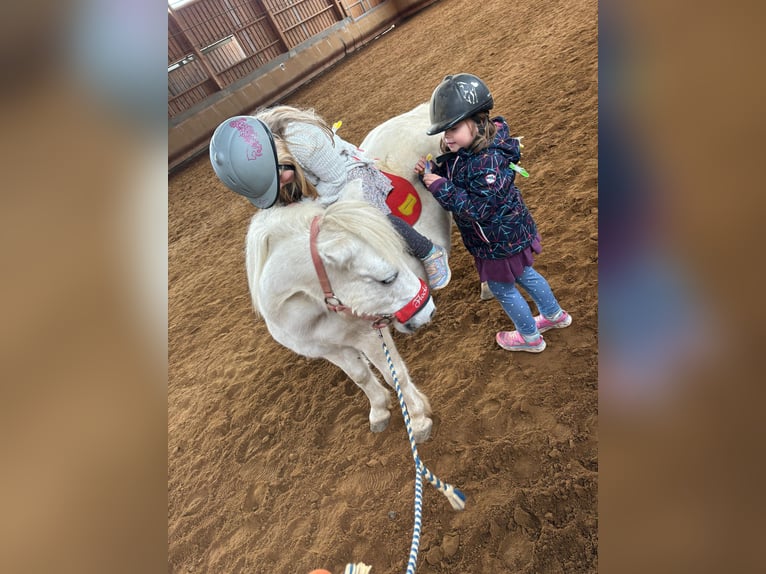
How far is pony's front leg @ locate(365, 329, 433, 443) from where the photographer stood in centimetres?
231

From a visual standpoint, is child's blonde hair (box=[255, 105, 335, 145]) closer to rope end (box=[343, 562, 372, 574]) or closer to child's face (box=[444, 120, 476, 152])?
child's face (box=[444, 120, 476, 152])

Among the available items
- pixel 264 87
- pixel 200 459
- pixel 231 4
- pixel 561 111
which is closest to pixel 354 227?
pixel 200 459

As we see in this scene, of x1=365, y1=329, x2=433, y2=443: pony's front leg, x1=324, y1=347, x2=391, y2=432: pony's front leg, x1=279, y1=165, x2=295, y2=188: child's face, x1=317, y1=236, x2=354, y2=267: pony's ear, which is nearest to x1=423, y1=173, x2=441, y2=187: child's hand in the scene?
x1=317, y1=236, x2=354, y2=267: pony's ear

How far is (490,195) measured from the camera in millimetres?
1890

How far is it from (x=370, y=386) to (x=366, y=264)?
3.54ft

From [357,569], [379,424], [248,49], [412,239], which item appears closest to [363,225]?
[412,239]

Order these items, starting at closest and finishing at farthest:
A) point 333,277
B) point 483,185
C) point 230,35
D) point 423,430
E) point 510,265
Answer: point 333,277 < point 483,185 < point 510,265 < point 423,430 < point 230,35

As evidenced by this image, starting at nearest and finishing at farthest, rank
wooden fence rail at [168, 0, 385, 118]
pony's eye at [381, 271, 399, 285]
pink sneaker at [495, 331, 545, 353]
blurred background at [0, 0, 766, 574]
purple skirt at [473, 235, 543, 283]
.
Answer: blurred background at [0, 0, 766, 574]
pony's eye at [381, 271, 399, 285]
purple skirt at [473, 235, 543, 283]
pink sneaker at [495, 331, 545, 353]
wooden fence rail at [168, 0, 385, 118]

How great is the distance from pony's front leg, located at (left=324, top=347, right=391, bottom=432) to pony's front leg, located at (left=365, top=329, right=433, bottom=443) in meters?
0.11

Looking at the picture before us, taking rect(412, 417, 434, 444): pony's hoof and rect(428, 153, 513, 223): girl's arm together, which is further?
rect(412, 417, 434, 444): pony's hoof

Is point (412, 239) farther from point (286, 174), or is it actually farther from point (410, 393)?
point (410, 393)

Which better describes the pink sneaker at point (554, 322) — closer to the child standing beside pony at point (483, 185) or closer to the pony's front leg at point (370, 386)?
the child standing beside pony at point (483, 185)
